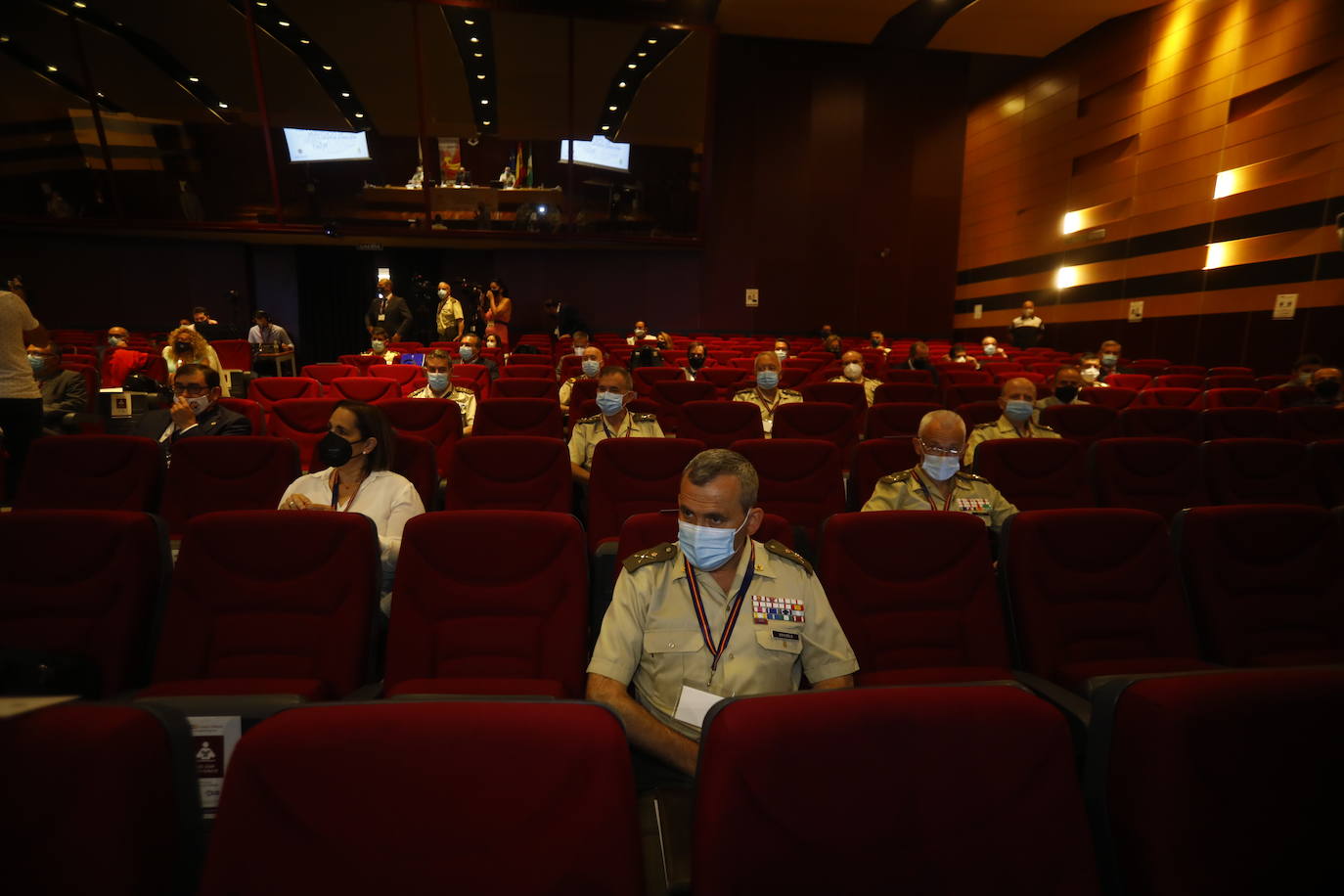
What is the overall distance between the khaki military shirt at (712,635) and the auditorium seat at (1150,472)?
2448 mm

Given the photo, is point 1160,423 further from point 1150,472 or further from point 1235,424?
point 1150,472

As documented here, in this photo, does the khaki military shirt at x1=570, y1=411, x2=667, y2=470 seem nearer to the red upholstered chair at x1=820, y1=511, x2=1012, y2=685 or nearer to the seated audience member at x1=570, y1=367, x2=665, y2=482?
the seated audience member at x1=570, y1=367, x2=665, y2=482

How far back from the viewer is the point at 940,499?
2.78 meters

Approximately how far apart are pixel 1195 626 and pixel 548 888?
2148mm

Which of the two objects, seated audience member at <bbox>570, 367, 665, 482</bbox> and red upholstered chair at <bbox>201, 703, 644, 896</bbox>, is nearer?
red upholstered chair at <bbox>201, 703, 644, 896</bbox>

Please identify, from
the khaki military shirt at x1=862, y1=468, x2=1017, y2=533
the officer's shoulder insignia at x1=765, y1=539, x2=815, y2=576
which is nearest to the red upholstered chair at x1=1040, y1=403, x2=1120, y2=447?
the khaki military shirt at x1=862, y1=468, x2=1017, y2=533

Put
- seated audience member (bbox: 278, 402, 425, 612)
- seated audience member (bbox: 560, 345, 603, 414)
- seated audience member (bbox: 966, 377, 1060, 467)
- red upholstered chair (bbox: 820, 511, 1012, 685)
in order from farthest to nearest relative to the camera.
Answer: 1. seated audience member (bbox: 560, 345, 603, 414)
2. seated audience member (bbox: 966, 377, 1060, 467)
3. seated audience member (bbox: 278, 402, 425, 612)
4. red upholstered chair (bbox: 820, 511, 1012, 685)

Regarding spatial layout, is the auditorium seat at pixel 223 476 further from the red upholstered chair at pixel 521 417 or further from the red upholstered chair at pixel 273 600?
the red upholstered chair at pixel 521 417

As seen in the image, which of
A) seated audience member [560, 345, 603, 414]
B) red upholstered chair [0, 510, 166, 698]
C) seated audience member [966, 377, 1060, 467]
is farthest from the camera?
seated audience member [560, 345, 603, 414]

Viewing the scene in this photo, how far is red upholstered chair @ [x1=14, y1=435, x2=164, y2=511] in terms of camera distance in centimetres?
286

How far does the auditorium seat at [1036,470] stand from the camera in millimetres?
Answer: 3281

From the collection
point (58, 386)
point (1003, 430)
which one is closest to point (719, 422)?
point (1003, 430)

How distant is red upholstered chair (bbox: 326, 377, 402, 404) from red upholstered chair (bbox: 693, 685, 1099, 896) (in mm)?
4662

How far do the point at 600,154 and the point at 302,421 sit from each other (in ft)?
31.0
